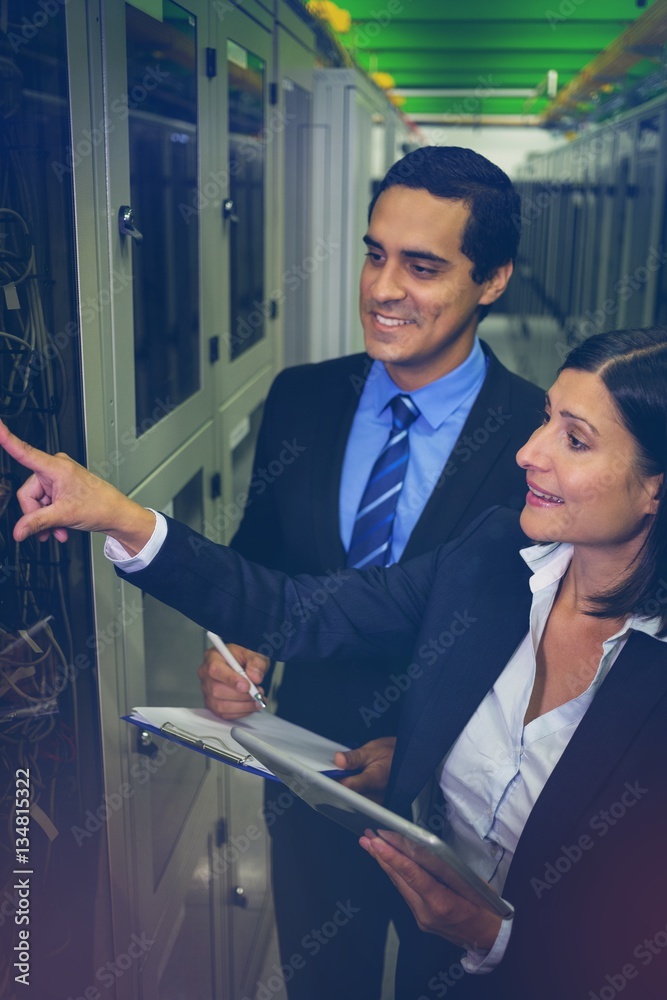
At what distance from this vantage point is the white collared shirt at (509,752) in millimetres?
1321

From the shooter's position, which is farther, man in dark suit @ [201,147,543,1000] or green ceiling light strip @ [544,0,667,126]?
green ceiling light strip @ [544,0,667,126]

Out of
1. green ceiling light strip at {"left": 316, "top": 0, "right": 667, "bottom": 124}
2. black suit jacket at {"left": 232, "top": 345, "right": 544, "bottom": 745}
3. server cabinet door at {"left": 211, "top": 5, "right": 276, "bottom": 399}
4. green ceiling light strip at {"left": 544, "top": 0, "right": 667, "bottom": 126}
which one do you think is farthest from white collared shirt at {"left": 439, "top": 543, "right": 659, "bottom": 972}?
green ceiling light strip at {"left": 316, "top": 0, "right": 667, "bottom": 124}

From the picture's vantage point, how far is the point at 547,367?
7004 millimetres

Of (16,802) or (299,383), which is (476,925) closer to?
(16,802)

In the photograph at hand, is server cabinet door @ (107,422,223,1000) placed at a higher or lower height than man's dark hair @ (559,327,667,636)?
lower

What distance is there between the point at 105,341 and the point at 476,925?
1.00 m

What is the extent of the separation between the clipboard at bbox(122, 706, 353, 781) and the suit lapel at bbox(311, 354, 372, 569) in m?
0.33

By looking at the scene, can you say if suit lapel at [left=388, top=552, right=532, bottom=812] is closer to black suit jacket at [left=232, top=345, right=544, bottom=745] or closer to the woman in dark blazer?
the woman in dark blazer

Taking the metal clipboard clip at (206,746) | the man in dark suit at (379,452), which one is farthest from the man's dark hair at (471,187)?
the metal clipboard clip at (206,746)

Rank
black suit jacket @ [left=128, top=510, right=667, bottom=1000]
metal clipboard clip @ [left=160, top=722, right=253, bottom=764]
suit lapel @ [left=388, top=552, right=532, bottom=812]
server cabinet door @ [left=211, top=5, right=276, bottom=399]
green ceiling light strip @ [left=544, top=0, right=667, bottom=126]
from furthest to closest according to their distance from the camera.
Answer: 1. green ceiling light strip @ [left=544, top=0, right=667, bottom=126]
2. server cabinet door @ [left=211, top=5, right=276, bottom=399]
3. suit lapel @ [left=388, top=552, right=532, bottom=812]
4. metal clipboard clip @ [left=160, top=722, right=253, bottom=764]
5. black suit jacket @ [left=128, top=510, right=667, bottom=1000]

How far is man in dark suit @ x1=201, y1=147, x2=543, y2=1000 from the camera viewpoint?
167cm

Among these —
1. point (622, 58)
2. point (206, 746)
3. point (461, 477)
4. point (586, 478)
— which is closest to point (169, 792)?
point (206, 746)

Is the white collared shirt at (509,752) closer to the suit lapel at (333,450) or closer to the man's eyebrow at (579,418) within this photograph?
the man's eyebrow at (579,418)

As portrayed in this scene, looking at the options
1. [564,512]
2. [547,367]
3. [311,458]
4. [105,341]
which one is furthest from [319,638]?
[547,367]
